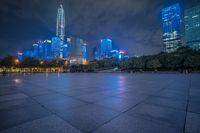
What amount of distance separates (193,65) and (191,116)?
6161 centimetres

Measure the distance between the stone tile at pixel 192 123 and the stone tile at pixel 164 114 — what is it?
5.4 inches

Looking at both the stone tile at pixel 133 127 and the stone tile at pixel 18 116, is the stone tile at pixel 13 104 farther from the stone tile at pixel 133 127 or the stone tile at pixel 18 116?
the stone tile at pixel 133 127

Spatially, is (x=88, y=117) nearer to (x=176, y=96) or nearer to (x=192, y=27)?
(x=176, y=96)

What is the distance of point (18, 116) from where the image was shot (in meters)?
4.26

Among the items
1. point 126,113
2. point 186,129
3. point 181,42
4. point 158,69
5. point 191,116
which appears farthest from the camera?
point 181,42

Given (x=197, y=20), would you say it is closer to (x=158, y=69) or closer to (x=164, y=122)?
(x=158, y=69)

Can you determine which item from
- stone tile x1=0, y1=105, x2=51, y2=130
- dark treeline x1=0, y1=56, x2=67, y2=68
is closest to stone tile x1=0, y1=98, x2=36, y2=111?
stone tile x1=0, y1=105, x2=51, y2=130

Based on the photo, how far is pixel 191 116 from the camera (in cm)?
416

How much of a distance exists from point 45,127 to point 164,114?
3.80 metres

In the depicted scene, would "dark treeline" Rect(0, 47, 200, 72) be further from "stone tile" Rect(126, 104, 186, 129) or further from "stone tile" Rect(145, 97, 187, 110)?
"stone tile" Rect(126, 104, 186, 129)

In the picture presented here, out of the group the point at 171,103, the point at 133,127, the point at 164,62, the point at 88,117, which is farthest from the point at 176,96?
the point at 164,62

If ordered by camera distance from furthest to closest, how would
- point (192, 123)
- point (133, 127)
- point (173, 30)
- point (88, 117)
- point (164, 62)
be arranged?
point (173, 30)
point (164, 62)
point (88, 117)
point (192, 123)
point (133, 127)

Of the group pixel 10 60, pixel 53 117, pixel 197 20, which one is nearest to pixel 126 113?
pixel 53 117

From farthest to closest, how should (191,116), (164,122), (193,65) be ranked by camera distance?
→ (193,65) < (191,116) < (164,122)
